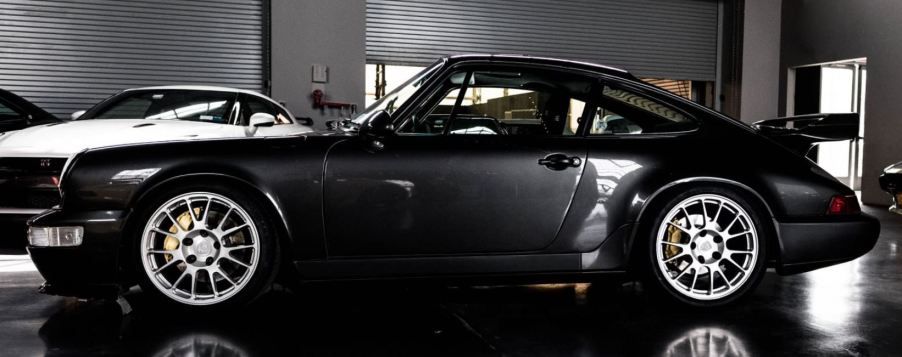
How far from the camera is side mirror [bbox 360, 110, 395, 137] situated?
3.15 metres

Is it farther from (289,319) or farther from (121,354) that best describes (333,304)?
(121,354)

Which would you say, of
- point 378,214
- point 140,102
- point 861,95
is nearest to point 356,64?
point 140,102

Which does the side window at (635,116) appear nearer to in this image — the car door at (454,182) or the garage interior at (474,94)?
the car door at (454,182)

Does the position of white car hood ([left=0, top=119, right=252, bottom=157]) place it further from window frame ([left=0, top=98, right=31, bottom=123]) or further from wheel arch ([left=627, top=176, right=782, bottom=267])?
wheel arch ([left=627, top=176, right=782, bottom=267])

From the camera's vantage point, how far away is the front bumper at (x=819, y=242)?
3416mm

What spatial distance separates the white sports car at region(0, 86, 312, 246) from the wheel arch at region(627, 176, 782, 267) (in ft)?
6.12

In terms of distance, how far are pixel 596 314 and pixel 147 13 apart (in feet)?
31.0

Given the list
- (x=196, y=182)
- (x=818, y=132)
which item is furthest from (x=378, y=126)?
(x=818, y=132)

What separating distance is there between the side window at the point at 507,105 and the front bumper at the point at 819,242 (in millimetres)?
1114

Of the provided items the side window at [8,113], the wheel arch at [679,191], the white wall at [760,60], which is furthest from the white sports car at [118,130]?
the white wall at [760,60]

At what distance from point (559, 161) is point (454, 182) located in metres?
0.48

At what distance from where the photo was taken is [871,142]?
11.9 metres

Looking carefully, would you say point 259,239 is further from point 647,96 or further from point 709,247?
point 709,247

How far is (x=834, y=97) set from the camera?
1416 cm
